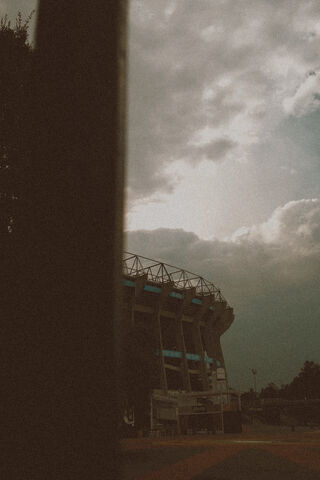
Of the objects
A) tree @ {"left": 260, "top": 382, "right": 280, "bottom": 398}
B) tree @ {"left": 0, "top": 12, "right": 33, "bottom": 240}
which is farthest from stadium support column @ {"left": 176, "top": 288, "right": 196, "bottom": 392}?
tree @ {"left": 260, "top": 382, "right": 280, "bottom": 398}

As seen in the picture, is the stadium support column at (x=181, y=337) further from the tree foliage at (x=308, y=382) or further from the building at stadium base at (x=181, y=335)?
the tree foliage at (x=308, y=382)

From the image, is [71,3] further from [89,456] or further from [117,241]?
[89,456]

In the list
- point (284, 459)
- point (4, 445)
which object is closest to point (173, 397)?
point (284, 459)

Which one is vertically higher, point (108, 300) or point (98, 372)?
point (108, 300)

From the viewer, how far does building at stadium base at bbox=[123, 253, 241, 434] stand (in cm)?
3838

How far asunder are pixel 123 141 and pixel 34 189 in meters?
0.32

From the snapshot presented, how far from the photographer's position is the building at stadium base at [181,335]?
126 ft

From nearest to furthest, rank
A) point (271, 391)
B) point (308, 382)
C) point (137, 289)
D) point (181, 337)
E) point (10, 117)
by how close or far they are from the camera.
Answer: point (10, 117)
point (137, 289)
point (181, 337)
point (308, 382)
point (271, 391)

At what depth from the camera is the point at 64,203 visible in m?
1.28

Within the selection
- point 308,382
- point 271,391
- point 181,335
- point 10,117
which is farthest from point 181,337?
point 271,391

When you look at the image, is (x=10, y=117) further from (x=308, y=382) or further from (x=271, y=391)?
(x=271, y=391)

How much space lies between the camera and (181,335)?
5309cm

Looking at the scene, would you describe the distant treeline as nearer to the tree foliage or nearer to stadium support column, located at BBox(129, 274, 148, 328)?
the tree foliage

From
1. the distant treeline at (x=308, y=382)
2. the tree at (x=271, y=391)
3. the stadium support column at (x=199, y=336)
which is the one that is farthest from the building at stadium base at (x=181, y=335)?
the tree at (x=271, y=391)
